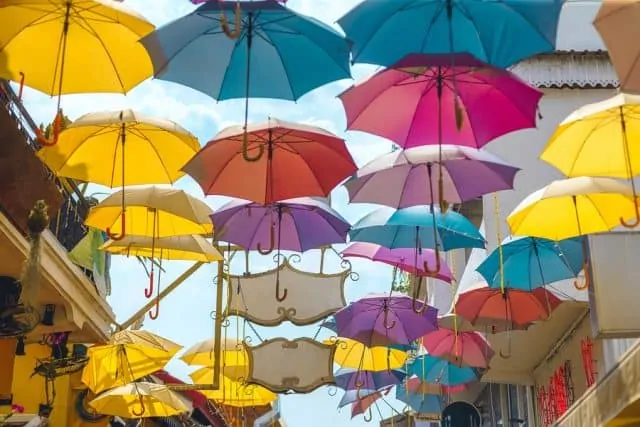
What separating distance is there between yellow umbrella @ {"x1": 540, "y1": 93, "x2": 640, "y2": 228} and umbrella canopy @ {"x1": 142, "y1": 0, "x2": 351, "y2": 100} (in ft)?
6.75

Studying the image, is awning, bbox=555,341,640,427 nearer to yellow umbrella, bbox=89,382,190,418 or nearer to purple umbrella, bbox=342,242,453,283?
purple umbrella, bbox=342,242,453,283

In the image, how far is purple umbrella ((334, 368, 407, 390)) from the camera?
603 inches

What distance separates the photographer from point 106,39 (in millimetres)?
7535

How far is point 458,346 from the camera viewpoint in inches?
512

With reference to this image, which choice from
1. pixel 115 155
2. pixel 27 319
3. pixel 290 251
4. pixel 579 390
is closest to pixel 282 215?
pixel 290 251

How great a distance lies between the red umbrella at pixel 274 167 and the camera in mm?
8680

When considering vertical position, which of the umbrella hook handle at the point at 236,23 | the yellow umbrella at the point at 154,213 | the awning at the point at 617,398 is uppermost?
the umbrella hook handle at the point at 236,23

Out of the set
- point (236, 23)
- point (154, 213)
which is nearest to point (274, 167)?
point (154, 213)

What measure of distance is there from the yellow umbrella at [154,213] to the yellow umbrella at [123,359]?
2.58m

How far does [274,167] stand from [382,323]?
13.3ft

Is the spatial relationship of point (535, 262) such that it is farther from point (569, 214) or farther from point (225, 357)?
point (225, 357)

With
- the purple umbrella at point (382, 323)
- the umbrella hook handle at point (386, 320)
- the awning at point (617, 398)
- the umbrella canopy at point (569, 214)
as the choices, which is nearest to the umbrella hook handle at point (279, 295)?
the purple umbrella at point (382, 323)

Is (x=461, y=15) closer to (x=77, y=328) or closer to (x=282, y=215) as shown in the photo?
(x=282, y=215)

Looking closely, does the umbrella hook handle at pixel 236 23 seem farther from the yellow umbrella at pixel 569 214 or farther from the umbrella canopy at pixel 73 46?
the yellow umbrella at pixel 569 214
